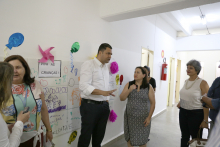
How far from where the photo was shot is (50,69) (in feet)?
5.76

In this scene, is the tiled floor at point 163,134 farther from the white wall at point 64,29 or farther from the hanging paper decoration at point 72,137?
the hanging paper decoration at point 72,137

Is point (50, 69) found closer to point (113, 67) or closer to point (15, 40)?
point (15, 40)

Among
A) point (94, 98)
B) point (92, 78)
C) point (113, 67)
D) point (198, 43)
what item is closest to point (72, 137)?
point (94, 98)

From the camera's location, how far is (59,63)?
1.84 metres

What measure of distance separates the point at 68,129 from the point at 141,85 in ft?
4.03

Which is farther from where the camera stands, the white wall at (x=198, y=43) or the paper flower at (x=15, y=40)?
the white wall at (x=198, y=43)

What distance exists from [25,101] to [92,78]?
83cm

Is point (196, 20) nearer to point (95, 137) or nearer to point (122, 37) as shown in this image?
point (122, 37)

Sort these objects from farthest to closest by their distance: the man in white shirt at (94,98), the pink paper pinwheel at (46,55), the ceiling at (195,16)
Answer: the ceiling at (195,16) → the man in white shirt at (94,98) → the pink paper pinwheel at (46,55)

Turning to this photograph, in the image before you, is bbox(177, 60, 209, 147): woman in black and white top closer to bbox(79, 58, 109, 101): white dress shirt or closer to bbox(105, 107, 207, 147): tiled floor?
bbox(105, 107, 207, 147): tiled floor

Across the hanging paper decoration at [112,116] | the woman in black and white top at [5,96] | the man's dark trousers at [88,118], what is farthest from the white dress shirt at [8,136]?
the hanging paper decoration at [112,116]

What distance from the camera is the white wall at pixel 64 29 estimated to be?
1.45 metres

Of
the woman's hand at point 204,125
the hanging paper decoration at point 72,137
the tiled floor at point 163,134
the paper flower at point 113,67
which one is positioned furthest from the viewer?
the tiled floor at point 163,134

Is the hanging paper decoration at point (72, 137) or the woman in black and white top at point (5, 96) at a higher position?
the woman in black and white top at point (5, 96)
